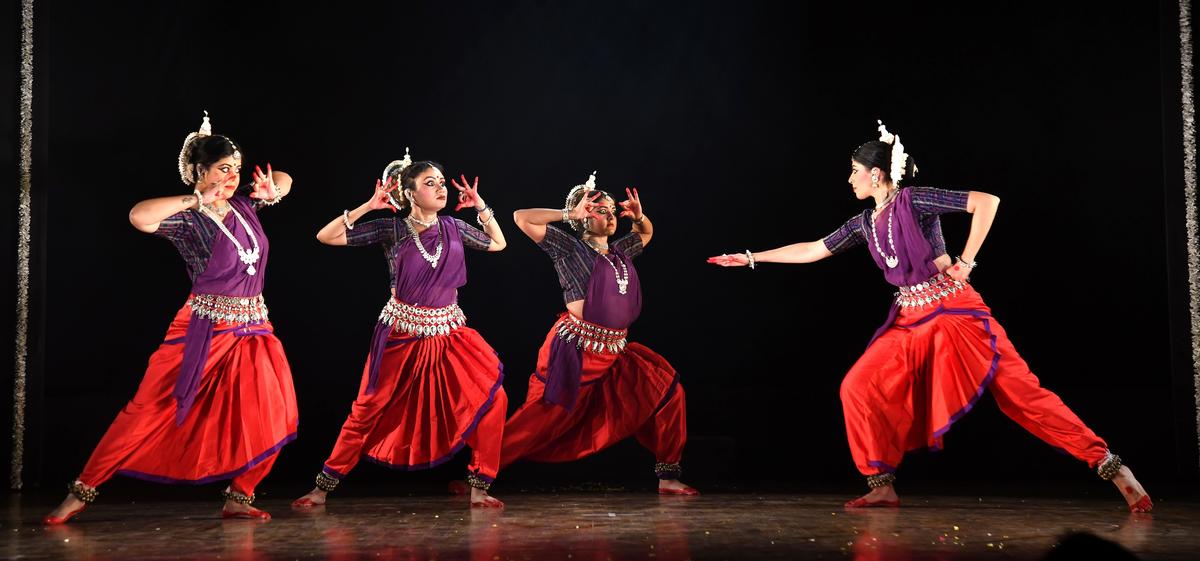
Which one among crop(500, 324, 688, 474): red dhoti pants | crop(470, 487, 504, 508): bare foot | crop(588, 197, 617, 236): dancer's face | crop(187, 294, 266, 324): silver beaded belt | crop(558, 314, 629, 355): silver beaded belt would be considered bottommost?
crop(470, 487, 504, 508): bare foot

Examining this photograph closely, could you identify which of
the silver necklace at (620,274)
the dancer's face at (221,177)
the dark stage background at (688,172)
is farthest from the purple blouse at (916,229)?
the dancer's face at (221,177)

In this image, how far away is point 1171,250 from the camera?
15.3ft

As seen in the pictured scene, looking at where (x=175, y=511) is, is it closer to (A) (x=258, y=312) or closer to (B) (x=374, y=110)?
(A) (x=258, y=312)

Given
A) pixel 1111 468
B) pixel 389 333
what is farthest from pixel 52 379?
pixel 1111 468

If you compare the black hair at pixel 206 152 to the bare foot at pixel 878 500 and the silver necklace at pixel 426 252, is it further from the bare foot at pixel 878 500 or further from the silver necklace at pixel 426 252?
the bare foot at pixel 878 500

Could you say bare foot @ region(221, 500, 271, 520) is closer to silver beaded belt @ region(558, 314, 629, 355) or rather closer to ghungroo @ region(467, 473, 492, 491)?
ghungroo @ region(467, 473, 492, 491)

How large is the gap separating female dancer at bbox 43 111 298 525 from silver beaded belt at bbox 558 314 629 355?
1.13m

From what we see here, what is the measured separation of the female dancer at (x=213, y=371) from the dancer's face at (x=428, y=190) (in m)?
0.66

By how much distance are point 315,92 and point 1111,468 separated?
3674 millimetres

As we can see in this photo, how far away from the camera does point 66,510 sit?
10.9 feet

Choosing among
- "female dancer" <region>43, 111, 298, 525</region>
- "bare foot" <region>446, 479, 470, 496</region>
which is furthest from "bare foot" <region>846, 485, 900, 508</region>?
"female dancer" <region>43, 111, 298, 525</region>

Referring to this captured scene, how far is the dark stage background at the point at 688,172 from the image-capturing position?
15.9 feet

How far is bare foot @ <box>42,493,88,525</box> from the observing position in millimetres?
3316

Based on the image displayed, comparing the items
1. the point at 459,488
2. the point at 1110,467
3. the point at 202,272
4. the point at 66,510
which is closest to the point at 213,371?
the point at 202,272
